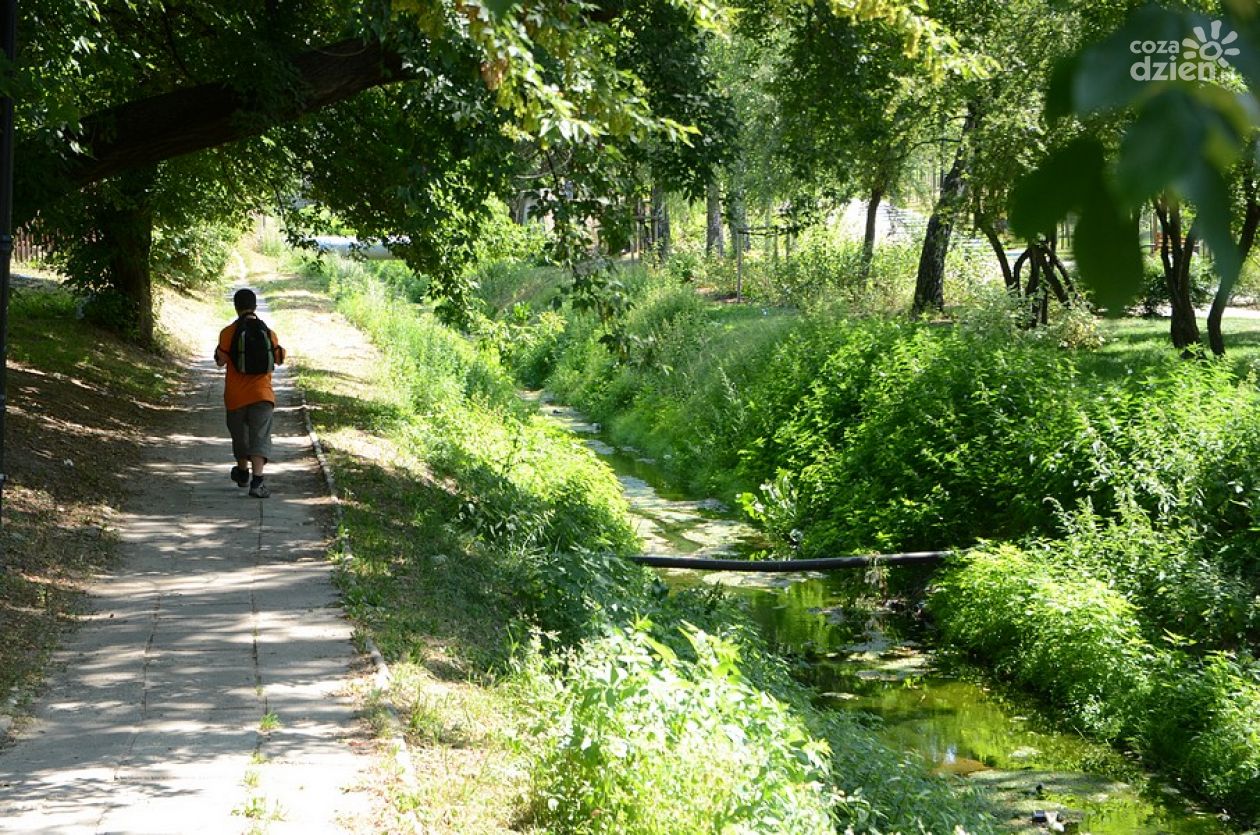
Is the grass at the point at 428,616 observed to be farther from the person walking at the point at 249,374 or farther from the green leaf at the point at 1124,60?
the green leaf at the point at 1124,60

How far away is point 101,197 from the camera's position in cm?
1877

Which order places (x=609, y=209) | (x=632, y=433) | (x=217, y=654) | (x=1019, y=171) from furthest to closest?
(x=632, y=433)
(x=609, y=209)
(x=217, y=654)
(x=1019, y=171)

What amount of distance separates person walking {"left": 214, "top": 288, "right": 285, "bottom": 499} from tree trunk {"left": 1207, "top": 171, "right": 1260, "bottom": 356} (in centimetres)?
744

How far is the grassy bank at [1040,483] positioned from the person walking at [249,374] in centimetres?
305

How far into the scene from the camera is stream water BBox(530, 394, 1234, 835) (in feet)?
31.4

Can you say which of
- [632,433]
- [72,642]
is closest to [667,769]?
[72,642]

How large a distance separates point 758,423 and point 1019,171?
736 inches

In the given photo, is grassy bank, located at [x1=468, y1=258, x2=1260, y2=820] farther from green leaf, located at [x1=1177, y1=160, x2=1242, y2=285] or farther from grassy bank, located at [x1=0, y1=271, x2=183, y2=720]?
green leaf, located at [x1=1177, y1=160, x2=1242, y2=285]

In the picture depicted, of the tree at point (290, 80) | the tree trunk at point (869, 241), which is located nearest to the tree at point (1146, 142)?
the tree at point (290, 80)

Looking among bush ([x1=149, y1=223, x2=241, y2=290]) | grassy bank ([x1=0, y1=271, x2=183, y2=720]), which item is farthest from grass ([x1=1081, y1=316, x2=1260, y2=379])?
bush ([x1=149, y1=223, x2=241, y2=290])

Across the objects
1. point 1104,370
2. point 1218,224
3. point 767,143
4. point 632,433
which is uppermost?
point 767,143

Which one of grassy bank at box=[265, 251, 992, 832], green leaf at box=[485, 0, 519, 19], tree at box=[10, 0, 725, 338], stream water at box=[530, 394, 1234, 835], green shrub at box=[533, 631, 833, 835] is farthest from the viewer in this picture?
stream water at box=[530, 394, 1234, 835]

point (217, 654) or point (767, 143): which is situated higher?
point (767, 143)

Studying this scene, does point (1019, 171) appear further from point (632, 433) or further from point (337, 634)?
point (632, 433)
